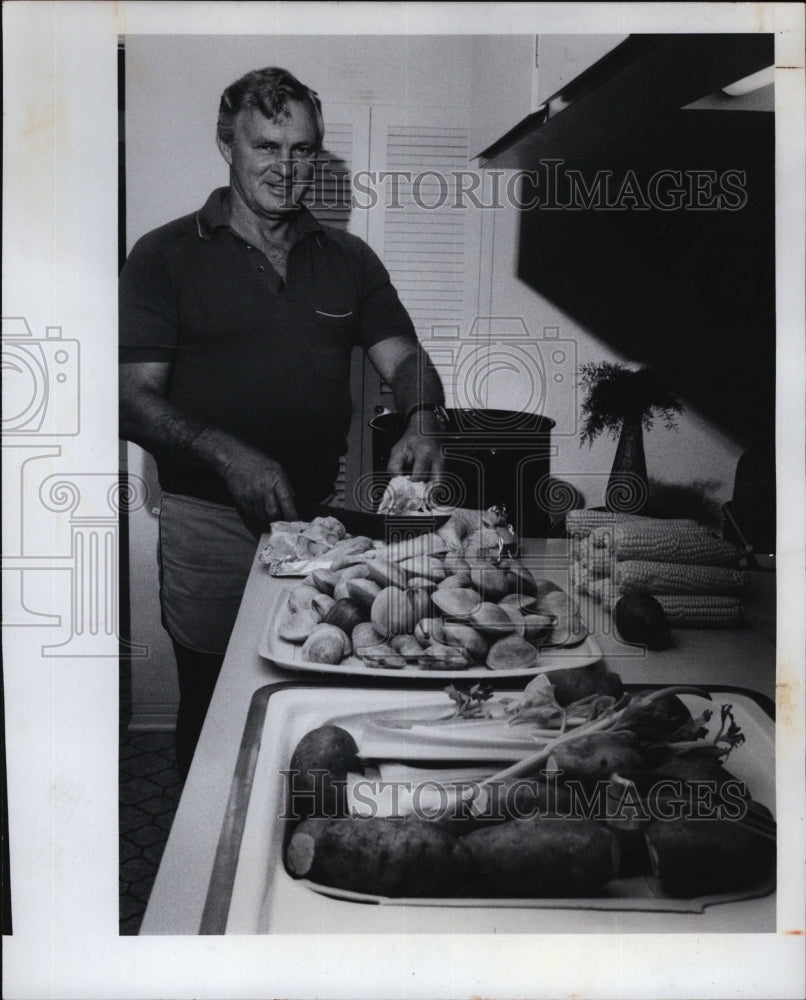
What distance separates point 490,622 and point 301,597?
1.01ft

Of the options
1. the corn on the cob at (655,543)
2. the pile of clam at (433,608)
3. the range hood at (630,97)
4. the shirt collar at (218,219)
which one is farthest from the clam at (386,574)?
the range hood at (630,97)

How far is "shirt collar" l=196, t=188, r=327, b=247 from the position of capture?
5.57ft

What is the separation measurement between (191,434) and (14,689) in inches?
20.3

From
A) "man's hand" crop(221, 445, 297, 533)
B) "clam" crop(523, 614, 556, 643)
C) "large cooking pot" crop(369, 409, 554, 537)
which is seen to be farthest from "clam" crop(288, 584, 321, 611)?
"clam" crop(523, 614, 556, 643)

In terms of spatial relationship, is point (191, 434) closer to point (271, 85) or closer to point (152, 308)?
point (152, 308)

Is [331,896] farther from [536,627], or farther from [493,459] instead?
[493,459]

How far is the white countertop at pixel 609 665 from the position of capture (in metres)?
1.65

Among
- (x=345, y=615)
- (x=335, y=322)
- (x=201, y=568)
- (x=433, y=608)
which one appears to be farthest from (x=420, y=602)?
(x=335, y=322)

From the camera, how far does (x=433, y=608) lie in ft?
5.54

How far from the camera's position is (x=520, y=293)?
1.71m

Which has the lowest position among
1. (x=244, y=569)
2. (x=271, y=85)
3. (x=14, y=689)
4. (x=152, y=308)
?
(x=14, y=689)

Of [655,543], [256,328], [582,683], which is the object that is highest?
[256,328]

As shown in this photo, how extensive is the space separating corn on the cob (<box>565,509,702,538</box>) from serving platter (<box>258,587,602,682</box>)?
179 millimetres

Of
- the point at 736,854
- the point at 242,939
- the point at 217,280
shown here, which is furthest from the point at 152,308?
the point at 736,854
